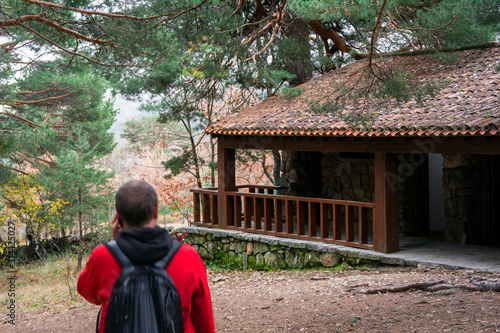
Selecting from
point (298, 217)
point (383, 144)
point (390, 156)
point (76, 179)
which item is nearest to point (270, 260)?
point (298, 217)

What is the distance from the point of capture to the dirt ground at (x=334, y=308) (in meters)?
5.63

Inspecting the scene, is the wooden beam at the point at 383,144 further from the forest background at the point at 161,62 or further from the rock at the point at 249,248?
the rock at the point at 249,248

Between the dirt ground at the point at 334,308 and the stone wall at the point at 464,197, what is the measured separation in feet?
6.37

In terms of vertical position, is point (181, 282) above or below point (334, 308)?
above

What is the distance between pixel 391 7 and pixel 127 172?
33.4 metres

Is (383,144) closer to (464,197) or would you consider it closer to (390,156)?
(390,156)

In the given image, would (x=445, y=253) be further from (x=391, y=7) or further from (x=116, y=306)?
(x=116, y=306)

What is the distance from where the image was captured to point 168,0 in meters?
7.57

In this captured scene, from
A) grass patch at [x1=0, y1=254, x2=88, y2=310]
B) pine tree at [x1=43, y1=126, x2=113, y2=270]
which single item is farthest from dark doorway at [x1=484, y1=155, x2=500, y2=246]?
pine tree at [x1=43, y1=126, x2=113, y2=270]

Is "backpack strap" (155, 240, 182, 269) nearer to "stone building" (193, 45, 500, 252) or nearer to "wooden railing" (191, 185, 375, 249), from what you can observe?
"stone building" (193, 45, 500, 252)

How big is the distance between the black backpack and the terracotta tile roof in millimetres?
4705

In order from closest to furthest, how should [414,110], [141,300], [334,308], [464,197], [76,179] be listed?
1. [141,300]
2. [334,308]
3. [414,110]
4. [464,197]
5. [76,179]

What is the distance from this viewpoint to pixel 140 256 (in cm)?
221

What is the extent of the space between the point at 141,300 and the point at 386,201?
24.9 feet
